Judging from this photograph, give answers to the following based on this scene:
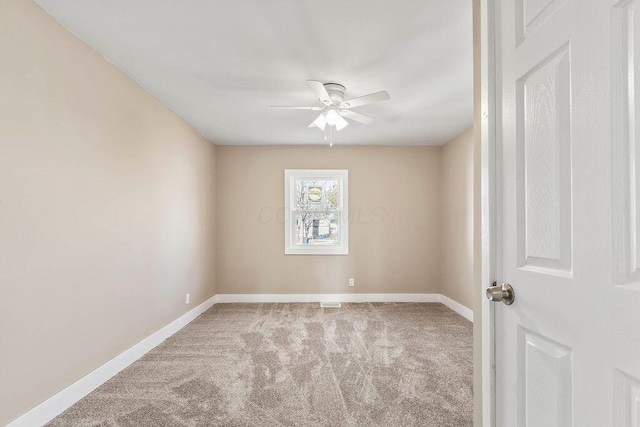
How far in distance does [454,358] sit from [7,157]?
3.57 m

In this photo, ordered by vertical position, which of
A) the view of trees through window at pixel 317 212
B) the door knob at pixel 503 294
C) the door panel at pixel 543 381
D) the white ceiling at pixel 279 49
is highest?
the white ceiling at pixel 279 49

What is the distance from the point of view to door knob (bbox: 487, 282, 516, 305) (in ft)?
3.80

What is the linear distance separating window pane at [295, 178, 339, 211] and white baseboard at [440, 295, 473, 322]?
2203mm

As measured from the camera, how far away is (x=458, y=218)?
507cm

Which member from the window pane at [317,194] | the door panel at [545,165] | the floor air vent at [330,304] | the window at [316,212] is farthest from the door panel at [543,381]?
the window pane at [317,194]

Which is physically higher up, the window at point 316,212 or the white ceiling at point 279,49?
the white ceiling at point 279,49

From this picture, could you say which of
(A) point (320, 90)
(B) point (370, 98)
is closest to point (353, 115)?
(B) point (370, 98)

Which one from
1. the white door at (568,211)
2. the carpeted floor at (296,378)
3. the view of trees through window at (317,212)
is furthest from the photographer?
the view of trees through window at (317,212)

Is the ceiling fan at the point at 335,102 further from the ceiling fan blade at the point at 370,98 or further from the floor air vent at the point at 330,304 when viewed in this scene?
the floor air vent at the point at 330,304

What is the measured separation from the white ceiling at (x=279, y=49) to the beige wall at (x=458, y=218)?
3.33 feet

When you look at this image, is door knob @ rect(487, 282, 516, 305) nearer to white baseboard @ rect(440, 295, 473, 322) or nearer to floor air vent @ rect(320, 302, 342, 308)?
white baseboard @ rect(440, 295, 473, 322)

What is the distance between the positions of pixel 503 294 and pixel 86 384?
2815 mm

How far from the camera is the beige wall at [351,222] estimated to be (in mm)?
5738

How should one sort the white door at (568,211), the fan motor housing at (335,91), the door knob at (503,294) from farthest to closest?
the fan motor housing at (335,91)
the door knob at (503,294)
the white door at (568,211)
